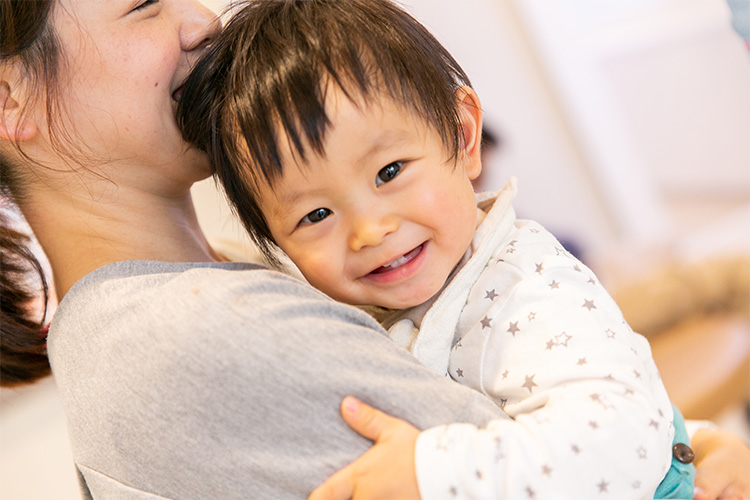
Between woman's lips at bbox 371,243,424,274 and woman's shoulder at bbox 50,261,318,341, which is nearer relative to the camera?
woman's shoulder at bbox 50,261,318,341

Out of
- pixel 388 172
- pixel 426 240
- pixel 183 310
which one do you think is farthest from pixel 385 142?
pixel 183 310

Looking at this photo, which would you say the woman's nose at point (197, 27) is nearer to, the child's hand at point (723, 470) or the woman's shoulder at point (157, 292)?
the woman's shoulder at point (157, 292)

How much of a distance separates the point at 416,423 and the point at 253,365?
18cm

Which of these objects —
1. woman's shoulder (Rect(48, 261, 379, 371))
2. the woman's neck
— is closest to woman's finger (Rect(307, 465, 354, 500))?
woman's shoulder (Rect(48, 261, 379, 371))

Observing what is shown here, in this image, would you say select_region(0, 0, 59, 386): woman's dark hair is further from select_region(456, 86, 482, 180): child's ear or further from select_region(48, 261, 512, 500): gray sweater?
select_region(456, 86, 482, 180): child's ear

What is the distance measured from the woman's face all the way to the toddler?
0.14ft

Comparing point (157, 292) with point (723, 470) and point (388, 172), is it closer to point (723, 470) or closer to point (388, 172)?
point (388, 172)

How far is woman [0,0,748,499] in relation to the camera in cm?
71

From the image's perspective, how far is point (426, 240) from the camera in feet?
3.00

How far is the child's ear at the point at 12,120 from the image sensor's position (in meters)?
0.88

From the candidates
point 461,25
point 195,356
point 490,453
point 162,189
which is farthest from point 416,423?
point 461,25

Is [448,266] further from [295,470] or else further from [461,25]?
[461,25]

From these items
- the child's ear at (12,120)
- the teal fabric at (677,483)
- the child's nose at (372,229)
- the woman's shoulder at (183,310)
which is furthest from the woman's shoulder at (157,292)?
the teal fabric at (677,483)

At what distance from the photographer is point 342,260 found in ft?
3.00
